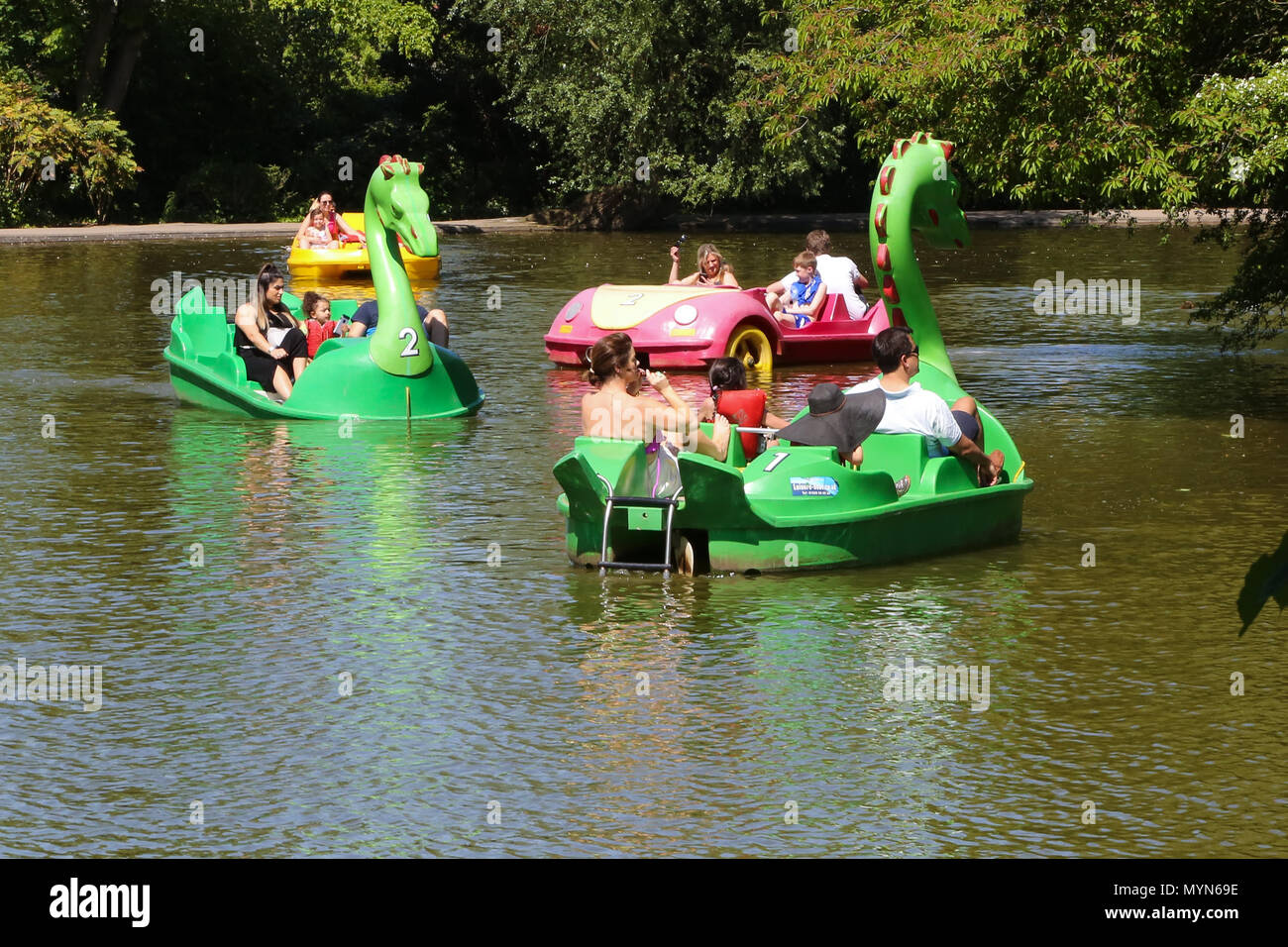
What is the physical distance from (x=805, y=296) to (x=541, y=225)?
2403 cm

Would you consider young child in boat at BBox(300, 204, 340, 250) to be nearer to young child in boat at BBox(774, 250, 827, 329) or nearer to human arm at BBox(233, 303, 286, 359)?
young child in boat at BBox(774, 250, 827, 329)

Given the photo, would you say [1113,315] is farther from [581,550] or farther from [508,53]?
[508,53]

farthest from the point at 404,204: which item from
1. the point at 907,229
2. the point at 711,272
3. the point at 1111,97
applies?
the point at 1111,97

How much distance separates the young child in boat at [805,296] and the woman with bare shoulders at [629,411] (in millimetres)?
8241

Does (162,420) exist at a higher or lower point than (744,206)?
lower

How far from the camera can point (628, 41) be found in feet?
121

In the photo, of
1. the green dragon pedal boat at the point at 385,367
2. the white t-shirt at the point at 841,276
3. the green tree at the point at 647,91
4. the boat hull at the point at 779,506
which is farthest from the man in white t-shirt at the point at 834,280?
the green tree at the point at 647,91

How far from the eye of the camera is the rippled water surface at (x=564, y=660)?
20.6ft

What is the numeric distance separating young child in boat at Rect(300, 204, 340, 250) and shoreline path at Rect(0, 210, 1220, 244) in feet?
29.6

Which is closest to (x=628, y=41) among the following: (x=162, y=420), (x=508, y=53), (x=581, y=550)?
(x=508, y=53)

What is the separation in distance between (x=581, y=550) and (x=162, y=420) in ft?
19.9

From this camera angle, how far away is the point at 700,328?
17.0 meters

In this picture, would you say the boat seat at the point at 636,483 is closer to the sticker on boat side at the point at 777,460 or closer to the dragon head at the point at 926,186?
the sticker on boat side at the point at 777,460

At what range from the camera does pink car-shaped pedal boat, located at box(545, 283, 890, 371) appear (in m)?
17.0
